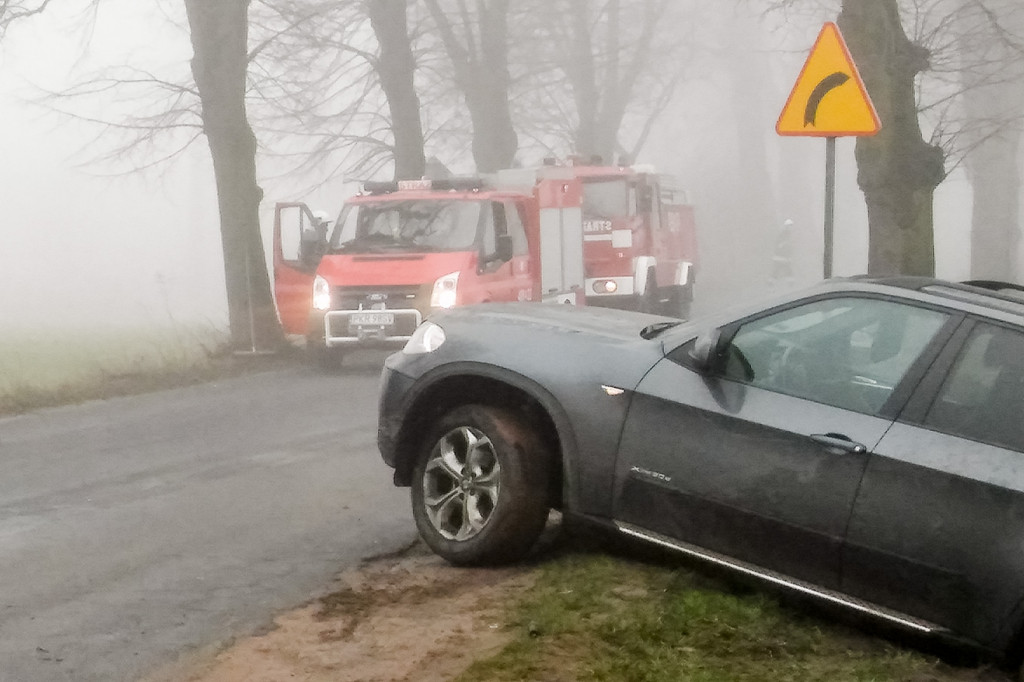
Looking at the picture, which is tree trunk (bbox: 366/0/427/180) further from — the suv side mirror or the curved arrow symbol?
the suv side mirror

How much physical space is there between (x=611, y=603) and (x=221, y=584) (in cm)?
182

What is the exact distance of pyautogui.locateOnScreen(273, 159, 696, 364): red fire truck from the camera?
1568cm

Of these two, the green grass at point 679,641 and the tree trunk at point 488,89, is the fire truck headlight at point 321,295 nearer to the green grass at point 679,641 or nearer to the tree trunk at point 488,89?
the green grass at point 679,641

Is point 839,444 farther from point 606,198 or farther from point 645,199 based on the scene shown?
point 645,199

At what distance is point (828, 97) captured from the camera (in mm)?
9977

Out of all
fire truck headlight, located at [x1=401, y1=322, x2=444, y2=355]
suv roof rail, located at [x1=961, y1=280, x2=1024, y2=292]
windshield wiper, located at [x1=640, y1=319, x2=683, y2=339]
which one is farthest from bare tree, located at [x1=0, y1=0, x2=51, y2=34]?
suv roof rail, located at [x1=961, y1=280, x2=1024, y2=292]

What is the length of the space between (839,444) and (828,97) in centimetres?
510

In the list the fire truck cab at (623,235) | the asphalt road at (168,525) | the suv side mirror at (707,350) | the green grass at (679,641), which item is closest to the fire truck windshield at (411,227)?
the asphalt road at (168,525)

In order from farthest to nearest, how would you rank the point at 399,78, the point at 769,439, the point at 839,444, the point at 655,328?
the point at 399,78 < the point at 655,328 < the point at 769,439 < the point at 839,444

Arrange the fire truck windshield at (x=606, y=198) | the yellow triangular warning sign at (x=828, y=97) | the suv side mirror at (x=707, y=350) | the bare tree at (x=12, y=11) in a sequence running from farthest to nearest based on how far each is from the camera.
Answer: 1. the fire truck windshield at (x=606, y=198)
2. the bare tree at (x=12, y=11)
3. the yellow triangular warning sign at (x=828, y=97)
4. the suv side mirror at (x=707, y=350)

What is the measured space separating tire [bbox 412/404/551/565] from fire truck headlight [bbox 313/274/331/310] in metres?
9.33

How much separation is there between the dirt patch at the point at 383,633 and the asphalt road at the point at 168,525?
0.18 m

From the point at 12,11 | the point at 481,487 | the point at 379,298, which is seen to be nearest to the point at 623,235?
the point at 379,298

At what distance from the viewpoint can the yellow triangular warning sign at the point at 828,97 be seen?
9875mm
